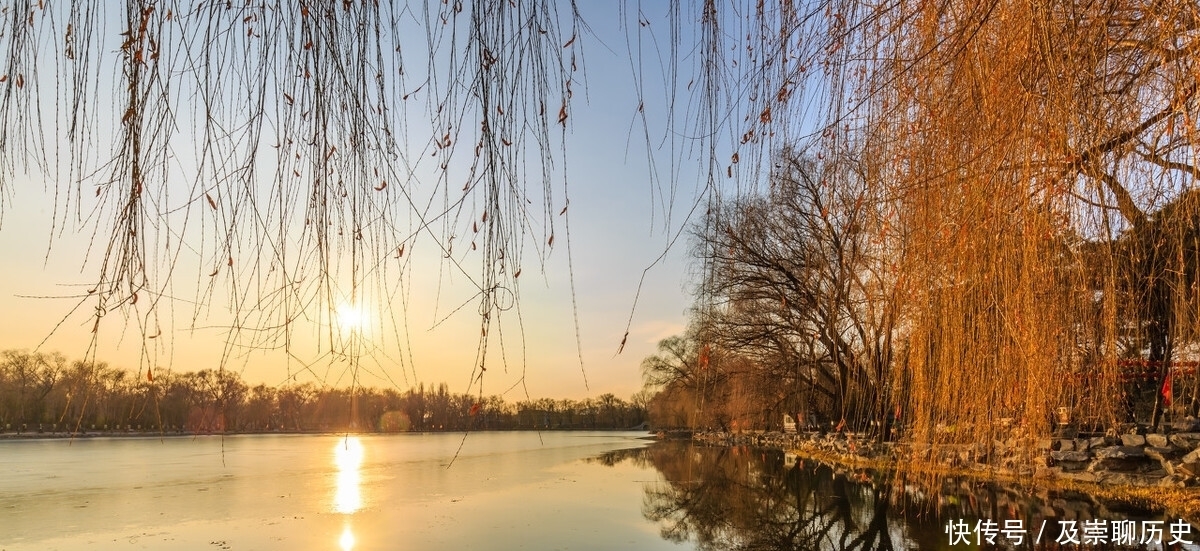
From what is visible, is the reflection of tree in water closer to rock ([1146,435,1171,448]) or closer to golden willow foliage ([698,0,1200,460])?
rock ([1146,435,1171,448])

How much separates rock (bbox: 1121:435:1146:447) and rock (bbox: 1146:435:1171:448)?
0.13 metres

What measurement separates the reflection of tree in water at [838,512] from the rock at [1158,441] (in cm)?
88

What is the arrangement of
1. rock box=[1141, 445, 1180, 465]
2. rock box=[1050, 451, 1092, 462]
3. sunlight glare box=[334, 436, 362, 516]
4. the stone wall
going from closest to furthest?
1. the stone wall
2. rock box=[1141, 445, 1180, 465]
3. rock box=[1050, 451, 1092, 462]
4. sunlight glare box=[334, 436, 362, 516]

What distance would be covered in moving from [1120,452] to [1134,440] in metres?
0.19

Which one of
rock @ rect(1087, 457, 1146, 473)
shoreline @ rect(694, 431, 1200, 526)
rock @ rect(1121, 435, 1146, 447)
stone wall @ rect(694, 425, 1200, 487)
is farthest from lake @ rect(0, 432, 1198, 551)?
rock @ rect(1121, 435, 1146, 447)

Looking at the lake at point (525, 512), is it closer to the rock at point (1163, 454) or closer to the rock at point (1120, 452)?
the rock at point (1120, 452)

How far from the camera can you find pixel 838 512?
723 cm

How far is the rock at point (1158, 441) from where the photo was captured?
684cm

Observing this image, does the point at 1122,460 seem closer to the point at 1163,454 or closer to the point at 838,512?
the point at 1163,454

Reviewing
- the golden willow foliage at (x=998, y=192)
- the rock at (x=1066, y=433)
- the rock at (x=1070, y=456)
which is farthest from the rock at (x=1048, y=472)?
the golden willow foliage at (x=998, y=192)

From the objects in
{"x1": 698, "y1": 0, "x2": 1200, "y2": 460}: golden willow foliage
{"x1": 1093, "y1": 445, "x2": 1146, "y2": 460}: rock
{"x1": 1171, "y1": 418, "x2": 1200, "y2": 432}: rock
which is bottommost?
{"x1": 1093, "y1": 445, "x2": 1146, "y2": 460}: rock

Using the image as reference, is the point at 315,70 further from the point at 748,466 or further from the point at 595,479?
the point at 748,466

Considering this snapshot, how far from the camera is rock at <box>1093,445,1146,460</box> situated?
7191mm

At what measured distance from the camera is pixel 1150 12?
1374 mm
